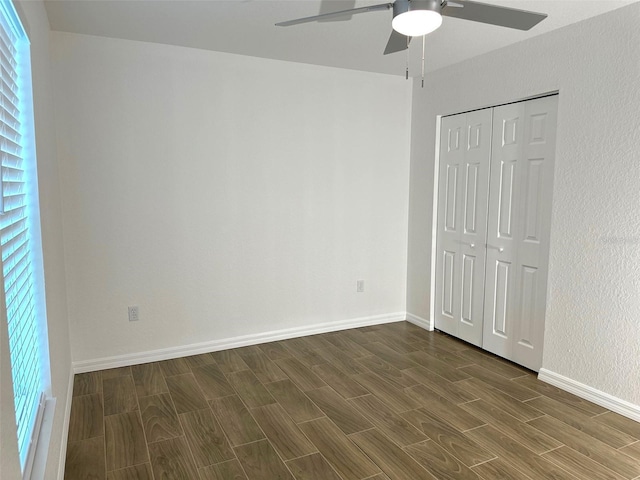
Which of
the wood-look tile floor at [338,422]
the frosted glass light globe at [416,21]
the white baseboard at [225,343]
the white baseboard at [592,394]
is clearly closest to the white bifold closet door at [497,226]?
the white baseboard at [592,394]

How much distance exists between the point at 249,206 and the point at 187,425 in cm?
180

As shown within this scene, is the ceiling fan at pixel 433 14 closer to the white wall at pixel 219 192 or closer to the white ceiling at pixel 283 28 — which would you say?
the white ceiling at pixel 283 28

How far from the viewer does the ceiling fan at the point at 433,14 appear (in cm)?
169

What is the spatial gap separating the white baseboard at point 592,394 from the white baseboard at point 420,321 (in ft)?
3.98

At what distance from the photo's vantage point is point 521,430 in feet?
8.39

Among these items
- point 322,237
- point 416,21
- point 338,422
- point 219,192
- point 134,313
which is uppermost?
point 416,21

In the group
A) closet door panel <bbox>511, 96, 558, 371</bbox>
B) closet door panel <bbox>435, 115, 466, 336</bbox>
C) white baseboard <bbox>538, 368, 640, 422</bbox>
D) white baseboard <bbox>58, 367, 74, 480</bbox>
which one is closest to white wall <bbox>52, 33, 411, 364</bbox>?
closet door panel <bbox>435, 115, 466, 336</bbox>

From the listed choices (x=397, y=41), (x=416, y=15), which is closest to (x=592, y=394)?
(x=397, y=41)

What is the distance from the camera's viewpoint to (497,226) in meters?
3.57

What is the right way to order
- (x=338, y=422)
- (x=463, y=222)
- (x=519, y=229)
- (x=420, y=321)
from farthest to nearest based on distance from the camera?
(x=420, y=321) < (x=463, y=222) < (x=519, y=229) < (x=338, y=422)

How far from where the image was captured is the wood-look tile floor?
2225 millimetres

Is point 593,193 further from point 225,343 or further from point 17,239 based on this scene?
point 17,239

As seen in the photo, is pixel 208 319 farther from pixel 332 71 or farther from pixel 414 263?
pixel 332 71

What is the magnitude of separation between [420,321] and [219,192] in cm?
229
